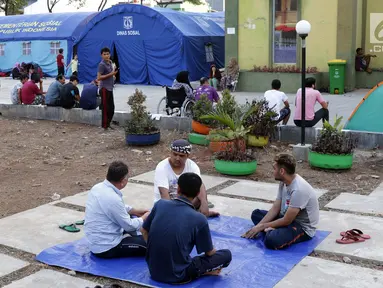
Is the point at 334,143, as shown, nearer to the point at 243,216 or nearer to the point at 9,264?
the point at 243,216

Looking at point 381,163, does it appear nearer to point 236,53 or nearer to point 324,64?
point 324,64

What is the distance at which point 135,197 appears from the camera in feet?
23.7

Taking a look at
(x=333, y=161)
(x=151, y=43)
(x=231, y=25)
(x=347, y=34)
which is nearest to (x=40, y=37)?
(x=151, y=43)

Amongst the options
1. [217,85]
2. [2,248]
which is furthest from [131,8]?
[2,248]

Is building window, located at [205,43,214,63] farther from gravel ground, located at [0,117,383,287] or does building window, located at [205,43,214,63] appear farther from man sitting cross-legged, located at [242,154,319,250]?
man sitting cross-legged, located at [242,154,319,250]

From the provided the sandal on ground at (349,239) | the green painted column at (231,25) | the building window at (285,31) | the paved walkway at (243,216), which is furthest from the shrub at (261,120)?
the green painted column at (231,25)

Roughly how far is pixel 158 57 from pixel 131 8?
236cm

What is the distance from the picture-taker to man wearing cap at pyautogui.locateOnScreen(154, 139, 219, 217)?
214 inches

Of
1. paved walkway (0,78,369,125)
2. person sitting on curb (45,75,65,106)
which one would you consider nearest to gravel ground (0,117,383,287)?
person sitting on curb (45,75,65,106)

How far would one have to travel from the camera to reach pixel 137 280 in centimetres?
459

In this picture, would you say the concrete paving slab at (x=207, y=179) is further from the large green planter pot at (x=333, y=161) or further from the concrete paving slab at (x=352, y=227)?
the concrete paving slab at (x=352, y=227)

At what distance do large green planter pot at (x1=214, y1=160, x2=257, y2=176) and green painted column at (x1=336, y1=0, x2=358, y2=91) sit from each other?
1078 centimetres

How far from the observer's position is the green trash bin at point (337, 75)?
17547 mm

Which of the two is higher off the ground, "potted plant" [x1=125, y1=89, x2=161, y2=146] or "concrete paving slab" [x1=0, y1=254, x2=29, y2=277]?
"potted plant" [x1=125, y1=89, x2=161, y2=146]
